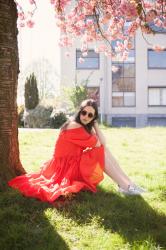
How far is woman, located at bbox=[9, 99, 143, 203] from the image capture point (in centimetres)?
595

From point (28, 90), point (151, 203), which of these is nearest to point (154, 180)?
point (151, 203)

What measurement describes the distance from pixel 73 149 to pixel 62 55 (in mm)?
27075

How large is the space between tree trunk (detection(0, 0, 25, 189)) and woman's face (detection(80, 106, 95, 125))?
955 millimetres

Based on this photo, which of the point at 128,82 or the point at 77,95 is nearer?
the point at 77,95

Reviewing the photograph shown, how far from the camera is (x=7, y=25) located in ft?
20.2

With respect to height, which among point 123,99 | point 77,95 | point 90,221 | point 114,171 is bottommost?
point 90,221

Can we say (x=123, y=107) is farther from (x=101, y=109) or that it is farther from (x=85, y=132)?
(x=85, y=132)

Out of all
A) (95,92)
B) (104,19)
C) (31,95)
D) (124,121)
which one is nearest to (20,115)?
(31,95)

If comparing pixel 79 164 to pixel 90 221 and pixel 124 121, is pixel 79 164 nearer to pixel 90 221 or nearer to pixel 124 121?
pixel 90 221

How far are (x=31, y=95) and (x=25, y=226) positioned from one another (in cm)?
2110

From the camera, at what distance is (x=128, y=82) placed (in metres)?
33.3

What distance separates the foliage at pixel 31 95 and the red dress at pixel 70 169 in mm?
19113

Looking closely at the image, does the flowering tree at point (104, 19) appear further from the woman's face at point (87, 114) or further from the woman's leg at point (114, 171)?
the woman's leg at point (114, 171)

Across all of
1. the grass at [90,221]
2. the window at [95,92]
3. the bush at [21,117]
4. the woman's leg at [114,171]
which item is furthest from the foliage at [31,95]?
the woman's leg at [114,171]
